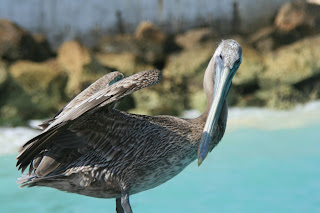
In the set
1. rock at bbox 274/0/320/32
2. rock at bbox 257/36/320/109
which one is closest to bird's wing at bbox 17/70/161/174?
rock at bbox 257/36/320/109

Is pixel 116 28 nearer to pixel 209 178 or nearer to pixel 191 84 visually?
pixel 191 84

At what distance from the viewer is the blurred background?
4754 mm

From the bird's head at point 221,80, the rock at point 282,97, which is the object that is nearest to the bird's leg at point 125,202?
the bird's head at point 221,80

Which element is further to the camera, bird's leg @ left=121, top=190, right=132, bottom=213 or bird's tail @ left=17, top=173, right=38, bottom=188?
bird's tail @ left=17, top=173, right=38, bottom=188

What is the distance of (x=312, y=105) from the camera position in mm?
9234

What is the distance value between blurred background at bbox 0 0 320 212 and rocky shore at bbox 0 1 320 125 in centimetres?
2

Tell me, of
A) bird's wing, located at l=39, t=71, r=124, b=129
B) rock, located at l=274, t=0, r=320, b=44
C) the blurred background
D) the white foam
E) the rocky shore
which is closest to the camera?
bird's wing, located at l=39, t=71, r=124, b=129

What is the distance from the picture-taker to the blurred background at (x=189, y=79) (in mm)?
4754

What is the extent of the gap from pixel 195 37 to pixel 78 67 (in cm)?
333

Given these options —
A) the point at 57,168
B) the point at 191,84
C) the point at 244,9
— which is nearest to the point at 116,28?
the point at 191,84

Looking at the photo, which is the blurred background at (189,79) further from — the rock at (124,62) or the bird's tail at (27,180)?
the bird's tail at (27,180)

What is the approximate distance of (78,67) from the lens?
A: 28.9 ft

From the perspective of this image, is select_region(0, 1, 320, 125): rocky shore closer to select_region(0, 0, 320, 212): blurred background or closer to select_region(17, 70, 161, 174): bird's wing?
select_region(0, 0, 320, 212): blurred background

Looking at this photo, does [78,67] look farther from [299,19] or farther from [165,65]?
[299,19]
